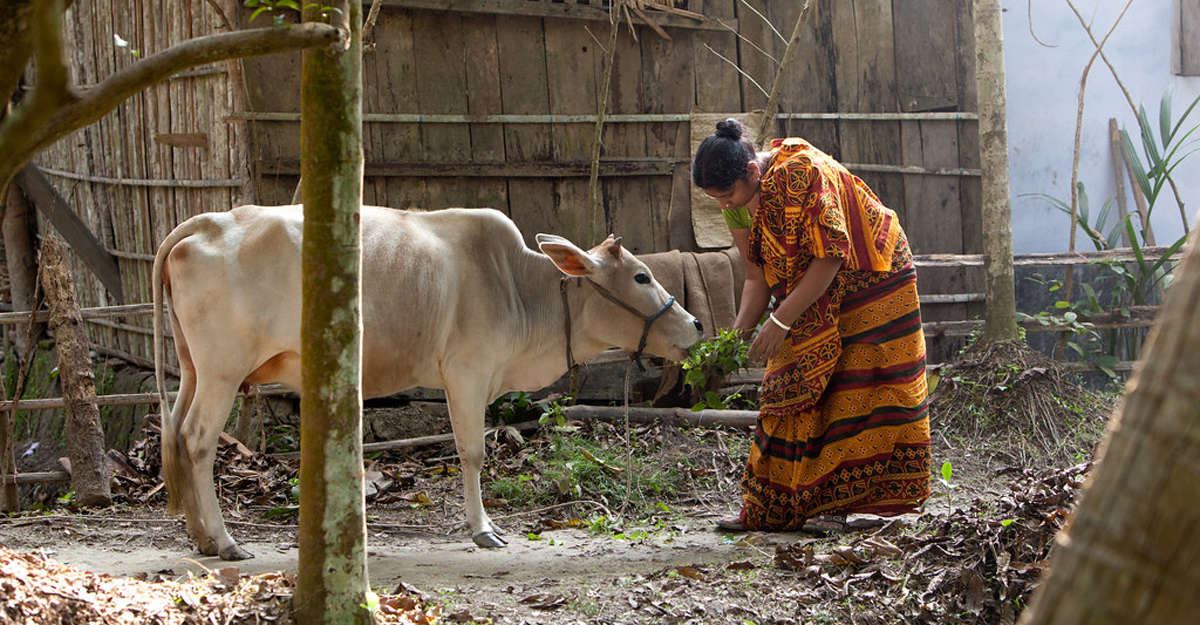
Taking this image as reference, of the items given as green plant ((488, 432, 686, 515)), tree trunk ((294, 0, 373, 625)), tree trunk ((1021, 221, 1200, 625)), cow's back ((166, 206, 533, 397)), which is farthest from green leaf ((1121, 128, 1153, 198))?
tree trunk ((1021, 221, 1200, 625))

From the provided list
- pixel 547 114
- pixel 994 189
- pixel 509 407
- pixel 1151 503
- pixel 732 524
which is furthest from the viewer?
pixel 547 114

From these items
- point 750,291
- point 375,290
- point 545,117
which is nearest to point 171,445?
point 375,290

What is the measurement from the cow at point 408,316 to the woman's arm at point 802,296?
1005mm

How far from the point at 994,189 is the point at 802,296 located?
347cm

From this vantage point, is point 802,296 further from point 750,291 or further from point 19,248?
point 19,248

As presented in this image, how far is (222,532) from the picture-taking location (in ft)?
14.8

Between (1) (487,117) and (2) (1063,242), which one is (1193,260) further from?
(2) (1063,242)

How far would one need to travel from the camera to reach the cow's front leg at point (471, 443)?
4809mm

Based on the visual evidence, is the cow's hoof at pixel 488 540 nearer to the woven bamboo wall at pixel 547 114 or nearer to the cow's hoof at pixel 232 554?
the cow's hoof at pixel 232 554

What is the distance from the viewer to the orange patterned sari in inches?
173

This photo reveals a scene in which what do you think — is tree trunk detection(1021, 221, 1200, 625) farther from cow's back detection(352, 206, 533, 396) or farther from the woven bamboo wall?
the woven bamboo wall

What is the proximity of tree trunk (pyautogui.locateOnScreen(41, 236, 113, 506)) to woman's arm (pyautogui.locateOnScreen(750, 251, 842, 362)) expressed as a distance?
13.0ft

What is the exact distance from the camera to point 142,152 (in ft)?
27.5

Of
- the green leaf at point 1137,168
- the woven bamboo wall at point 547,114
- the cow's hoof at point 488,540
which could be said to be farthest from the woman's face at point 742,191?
the green leaf at point 1137,168
